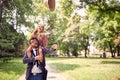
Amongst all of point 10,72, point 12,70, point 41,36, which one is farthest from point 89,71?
point 41,36

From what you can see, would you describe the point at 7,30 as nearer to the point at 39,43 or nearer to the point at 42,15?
the point at 39,43

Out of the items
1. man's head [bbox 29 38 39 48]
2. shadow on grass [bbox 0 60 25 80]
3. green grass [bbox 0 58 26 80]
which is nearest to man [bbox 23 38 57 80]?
man's head [bbox 29 38 39 48]

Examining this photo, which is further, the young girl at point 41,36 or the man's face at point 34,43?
the man's face at point 34,43

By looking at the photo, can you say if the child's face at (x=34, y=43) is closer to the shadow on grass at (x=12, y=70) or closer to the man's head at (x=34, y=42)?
the man's head at (x=34, y=42)

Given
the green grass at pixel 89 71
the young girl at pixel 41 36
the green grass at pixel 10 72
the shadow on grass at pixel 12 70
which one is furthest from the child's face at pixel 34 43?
the shadow on grass at pixel 12 70

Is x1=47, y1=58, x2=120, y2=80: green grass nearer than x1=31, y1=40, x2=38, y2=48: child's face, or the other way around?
x1=31, y1=40, x2=38, y2=48: child's face

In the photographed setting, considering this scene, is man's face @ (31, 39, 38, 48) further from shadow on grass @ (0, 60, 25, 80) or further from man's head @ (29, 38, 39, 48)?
shadow on grass @ (0, 60, 25, 80)

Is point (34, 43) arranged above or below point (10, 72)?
above

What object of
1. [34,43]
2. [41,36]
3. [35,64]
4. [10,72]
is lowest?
[10,72]

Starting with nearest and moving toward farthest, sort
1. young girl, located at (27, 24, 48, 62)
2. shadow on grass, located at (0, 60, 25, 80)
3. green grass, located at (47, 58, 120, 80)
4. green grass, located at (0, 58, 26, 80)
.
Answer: young girl, located at (27, 24, 48, 62) → green grass, located at (0, 58, 26, 80) → green grass, located at (47, 58, 120, 80) → shadow on grass, located at (0, 60, 25, 80)

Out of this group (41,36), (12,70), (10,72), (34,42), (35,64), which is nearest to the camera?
(41,36)

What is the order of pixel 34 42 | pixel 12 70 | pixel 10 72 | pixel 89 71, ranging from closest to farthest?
pixel 34 42, pixel 10 72, pixel 12 70, pixel 89 71

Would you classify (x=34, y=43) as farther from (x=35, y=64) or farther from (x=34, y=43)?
(x=35, y=64)

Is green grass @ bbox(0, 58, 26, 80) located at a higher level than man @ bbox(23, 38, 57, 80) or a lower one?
lower
